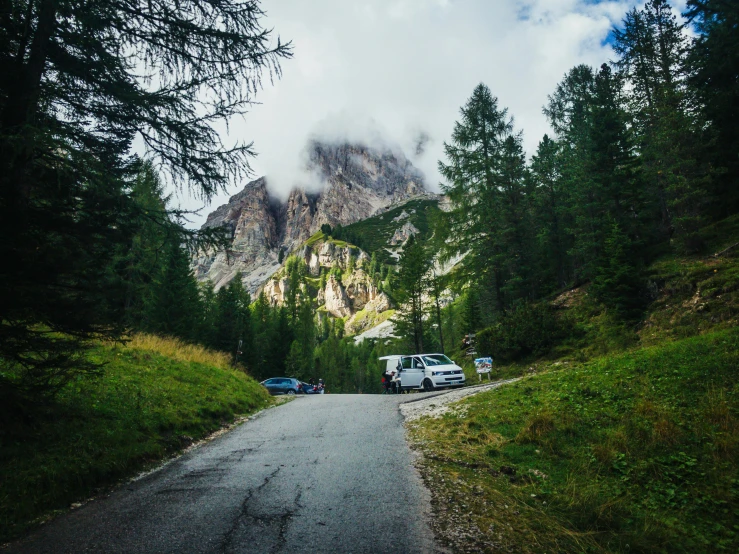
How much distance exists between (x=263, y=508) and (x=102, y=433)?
141 inches

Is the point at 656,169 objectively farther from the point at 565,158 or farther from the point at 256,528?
the point at 256,528

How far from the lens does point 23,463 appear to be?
4551 mm

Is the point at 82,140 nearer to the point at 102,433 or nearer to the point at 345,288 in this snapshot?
the point at 102,433

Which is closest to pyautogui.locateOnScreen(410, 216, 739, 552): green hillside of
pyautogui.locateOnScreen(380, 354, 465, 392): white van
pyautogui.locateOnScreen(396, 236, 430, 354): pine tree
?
pyautogui.locateOnScreen(380, 354, 465, 392): white van

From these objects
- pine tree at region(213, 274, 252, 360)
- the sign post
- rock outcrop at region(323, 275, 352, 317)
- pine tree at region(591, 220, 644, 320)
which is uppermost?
rock outcrop at region(323, 275, 352, 317)

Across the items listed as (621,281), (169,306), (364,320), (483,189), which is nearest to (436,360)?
(621,281)

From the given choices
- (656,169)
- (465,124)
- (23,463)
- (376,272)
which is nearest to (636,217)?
(656,169)

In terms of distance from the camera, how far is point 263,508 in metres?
4.17

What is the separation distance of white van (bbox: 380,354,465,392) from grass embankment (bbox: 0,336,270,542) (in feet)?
31.8

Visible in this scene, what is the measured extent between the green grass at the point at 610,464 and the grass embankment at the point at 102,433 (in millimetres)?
4462

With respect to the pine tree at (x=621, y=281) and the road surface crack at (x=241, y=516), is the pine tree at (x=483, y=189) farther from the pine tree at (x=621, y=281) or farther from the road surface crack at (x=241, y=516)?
the road surface crack at (x=241, y=516)

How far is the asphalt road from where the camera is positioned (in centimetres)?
335

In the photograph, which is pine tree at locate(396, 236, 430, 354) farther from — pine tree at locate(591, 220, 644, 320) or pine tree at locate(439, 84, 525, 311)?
pine tree at locate(591, 220, 644, 320)

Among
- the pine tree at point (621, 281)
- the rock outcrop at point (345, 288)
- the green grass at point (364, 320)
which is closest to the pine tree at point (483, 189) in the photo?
the pine tree at point (621, 281)
